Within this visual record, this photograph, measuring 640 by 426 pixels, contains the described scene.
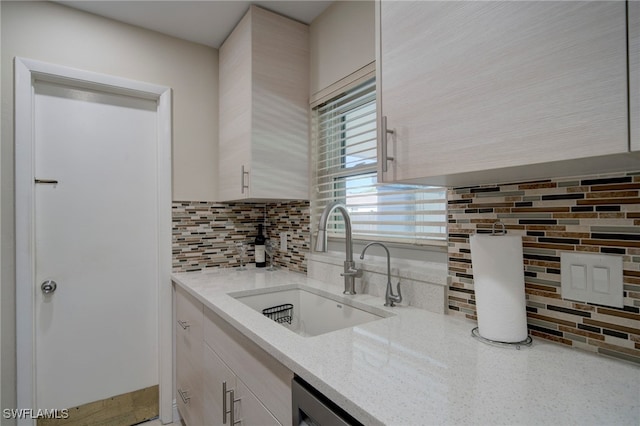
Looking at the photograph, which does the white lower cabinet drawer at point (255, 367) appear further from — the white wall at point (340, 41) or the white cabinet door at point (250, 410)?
the white wall at point (340, 41)

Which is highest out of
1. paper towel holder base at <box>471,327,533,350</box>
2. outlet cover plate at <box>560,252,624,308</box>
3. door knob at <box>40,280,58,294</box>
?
outlet cover plate at <box>560,252,624,308</box>

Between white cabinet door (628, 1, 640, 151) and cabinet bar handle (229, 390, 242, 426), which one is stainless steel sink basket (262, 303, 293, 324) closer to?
cabinet bar handle (229, 390, 242, 426)

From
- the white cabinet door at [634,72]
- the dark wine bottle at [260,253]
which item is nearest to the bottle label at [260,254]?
the dark wine bottle at [260,253]

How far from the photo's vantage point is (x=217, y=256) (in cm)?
222

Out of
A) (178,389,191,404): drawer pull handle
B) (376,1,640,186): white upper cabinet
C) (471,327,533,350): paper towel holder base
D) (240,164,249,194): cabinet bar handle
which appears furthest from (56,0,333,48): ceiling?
(178,389,191,404): drawer pull handle

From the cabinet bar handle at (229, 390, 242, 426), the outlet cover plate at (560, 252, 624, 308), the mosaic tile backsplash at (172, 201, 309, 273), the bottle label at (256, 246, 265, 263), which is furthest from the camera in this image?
the bottle label at (256, 246, 265, 263)

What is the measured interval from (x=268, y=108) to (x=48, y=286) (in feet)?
5.01

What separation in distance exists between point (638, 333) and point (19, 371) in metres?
2.47

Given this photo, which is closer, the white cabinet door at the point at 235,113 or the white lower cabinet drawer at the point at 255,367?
the white lower cabinet drawer at the point at 255,367

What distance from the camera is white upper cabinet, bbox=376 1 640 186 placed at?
0.57 meters

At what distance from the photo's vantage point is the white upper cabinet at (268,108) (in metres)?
1.77

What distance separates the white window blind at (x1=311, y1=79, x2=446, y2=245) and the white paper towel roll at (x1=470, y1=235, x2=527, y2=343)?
0.40 meters

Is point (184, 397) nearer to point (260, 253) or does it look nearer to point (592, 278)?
point (260, 253)

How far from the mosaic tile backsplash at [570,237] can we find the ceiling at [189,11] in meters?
1.43
